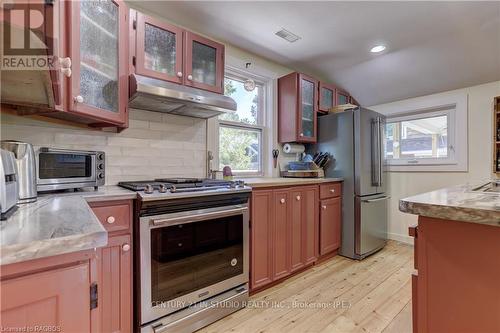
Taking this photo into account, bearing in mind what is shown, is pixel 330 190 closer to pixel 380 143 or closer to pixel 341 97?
pixel 380 143

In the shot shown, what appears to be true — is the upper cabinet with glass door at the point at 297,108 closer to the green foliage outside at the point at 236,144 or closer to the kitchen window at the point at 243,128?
the kitchen window at the point at 243,128

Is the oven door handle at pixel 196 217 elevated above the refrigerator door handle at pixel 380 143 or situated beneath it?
situated beneath

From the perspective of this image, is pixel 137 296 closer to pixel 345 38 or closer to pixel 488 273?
pixel 488 273

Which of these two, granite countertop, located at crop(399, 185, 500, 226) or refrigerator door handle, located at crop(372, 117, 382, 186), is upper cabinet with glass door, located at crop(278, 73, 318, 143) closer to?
refrigerator door handle, located at crop(372, 117, 382, 186)

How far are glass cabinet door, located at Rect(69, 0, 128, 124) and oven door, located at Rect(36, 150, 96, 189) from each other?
0.27 meters

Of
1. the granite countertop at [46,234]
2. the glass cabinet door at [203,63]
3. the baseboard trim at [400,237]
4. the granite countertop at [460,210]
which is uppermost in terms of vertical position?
the glass cabinet door at [203,63]

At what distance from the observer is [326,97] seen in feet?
10.8

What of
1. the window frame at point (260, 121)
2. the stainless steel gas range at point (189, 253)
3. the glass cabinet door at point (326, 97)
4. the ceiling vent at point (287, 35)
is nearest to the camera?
the stainless steel gas range at point (189, 253)

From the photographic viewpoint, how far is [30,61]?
87 centimetres

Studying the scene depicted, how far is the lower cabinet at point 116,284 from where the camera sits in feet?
4.31

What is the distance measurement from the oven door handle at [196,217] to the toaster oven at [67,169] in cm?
49

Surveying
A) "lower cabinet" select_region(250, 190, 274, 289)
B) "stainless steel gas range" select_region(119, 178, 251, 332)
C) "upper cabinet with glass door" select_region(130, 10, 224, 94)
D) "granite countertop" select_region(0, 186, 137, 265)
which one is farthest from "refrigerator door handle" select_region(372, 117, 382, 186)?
"granite countertop" select_region(0, 186, 137, 265)

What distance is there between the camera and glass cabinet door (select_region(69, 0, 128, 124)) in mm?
1363

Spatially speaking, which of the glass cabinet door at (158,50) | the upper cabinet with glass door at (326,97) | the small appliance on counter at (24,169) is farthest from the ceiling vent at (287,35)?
the small appliance on counter at (24,169)
